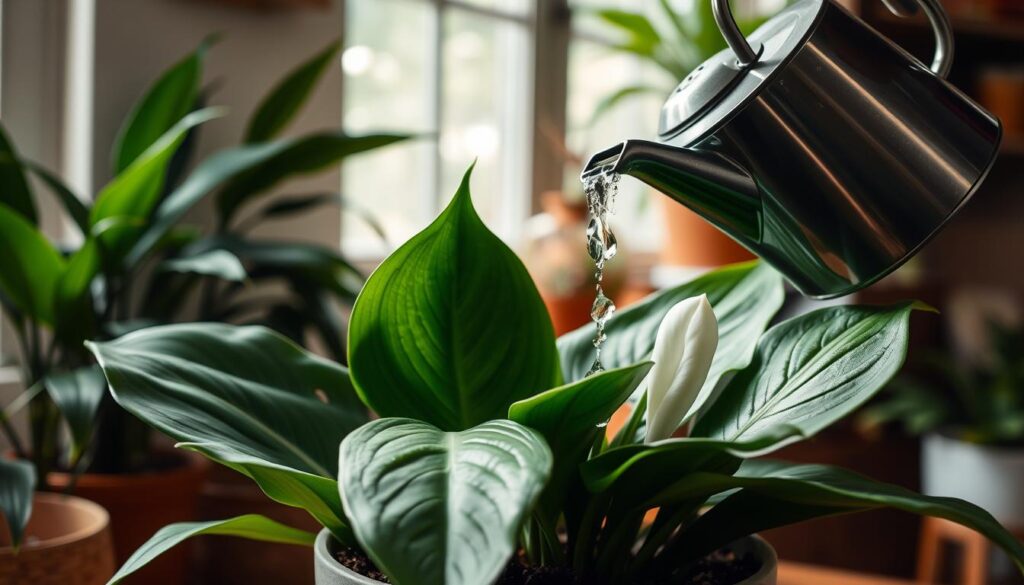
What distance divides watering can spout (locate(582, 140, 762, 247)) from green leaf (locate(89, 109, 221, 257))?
25.8 inches

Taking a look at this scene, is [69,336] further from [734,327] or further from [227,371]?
[734,327]

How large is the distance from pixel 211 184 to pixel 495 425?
79 centimetres

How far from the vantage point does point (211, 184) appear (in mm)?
1186

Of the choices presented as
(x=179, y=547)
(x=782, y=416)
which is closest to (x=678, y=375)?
(x=782, y=416)

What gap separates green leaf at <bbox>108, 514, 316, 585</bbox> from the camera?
55 centimetres

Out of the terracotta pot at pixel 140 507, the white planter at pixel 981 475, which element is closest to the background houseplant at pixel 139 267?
the terracotta pot at pixel 140 507

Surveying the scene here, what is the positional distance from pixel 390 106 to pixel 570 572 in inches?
75.3

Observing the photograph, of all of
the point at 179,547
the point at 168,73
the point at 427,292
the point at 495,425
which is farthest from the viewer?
the point at 168,73

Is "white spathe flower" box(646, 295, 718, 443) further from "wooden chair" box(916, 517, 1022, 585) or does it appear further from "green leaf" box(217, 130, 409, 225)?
"wooden chair" box(916, 517, 1022, 585)

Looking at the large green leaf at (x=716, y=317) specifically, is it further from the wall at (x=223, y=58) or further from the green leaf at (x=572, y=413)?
the wall at (x=223, y=58)

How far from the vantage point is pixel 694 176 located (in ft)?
1.96

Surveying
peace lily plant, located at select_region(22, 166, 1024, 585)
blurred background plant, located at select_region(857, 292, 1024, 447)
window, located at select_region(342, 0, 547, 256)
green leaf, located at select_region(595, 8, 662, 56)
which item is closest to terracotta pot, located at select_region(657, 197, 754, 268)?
green leaf, located at select_region(595, 8, 662, 56)

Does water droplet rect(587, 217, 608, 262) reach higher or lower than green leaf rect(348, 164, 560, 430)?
higher

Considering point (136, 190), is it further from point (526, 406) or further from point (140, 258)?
point (526, 406)
